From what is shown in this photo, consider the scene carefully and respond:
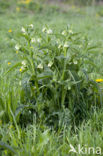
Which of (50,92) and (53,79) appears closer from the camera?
(53,79)

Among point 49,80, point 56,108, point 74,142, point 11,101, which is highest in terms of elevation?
point 49,80

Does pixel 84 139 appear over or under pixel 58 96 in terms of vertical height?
under

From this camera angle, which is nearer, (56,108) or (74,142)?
(74,142)

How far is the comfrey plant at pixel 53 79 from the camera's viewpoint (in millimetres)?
1680

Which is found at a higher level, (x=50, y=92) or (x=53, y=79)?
(x=53, y=79)

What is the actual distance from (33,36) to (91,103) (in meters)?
0.77

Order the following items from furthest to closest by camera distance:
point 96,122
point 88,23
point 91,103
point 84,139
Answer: point 88,23 → point 91,103 → point 96,122 → point 84,139

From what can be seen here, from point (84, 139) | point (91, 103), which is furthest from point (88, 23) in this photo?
point (84, 139)

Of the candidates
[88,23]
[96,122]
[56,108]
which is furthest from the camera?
[88,23]

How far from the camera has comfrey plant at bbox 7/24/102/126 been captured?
168 cm

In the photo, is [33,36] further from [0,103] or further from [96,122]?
[96,122]

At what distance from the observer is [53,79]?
1.63m

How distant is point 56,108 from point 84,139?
40 centimetres

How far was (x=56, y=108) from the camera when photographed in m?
1.79
